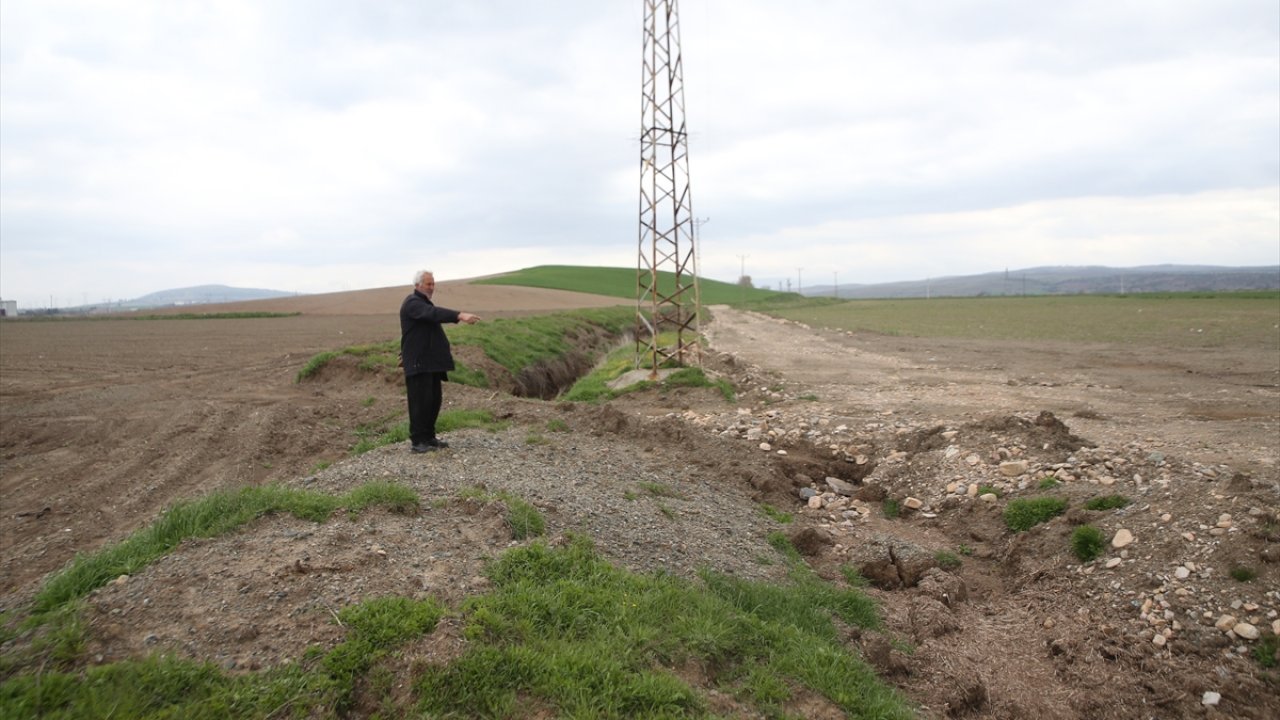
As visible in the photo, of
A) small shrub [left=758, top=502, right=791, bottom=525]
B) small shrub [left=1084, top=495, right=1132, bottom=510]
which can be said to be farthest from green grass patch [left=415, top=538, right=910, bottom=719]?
small shrub [left=1084, top=495, right=1132, bottom=510]

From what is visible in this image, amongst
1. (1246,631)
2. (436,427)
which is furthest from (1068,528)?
(436,427)

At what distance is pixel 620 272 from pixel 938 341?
109m

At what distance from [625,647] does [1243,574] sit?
5.54 metres

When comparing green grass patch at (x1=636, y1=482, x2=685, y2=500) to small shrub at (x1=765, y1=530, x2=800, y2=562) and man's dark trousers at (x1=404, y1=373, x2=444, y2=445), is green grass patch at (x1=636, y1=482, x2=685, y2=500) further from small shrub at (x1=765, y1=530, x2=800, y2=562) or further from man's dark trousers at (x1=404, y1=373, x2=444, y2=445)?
man's dark trousers at (x1=404, y1=373, x2=444, y2=445)

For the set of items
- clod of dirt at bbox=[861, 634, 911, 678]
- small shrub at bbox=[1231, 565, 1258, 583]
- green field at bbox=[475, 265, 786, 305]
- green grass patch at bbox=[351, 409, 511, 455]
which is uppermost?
green field at bbox=[475, 265, 786, 305]

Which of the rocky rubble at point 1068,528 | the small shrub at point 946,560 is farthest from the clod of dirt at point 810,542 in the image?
the small shrub at point 946,560

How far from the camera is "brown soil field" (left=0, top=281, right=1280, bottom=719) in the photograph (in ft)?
18.8

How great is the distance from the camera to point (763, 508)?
31.3 ft

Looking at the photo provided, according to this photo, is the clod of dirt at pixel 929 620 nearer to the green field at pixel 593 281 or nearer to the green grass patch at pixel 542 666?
the green grass patch at pixel 542 666

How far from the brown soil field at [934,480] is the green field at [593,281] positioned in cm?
8413

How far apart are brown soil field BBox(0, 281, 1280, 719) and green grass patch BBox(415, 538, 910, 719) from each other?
45cm

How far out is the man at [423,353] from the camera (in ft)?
30.8

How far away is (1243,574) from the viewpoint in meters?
6.30

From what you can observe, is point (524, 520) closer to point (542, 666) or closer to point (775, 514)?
point (542, 666)
